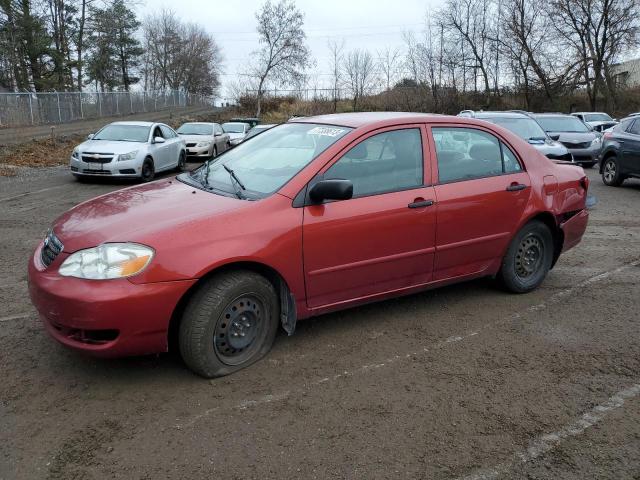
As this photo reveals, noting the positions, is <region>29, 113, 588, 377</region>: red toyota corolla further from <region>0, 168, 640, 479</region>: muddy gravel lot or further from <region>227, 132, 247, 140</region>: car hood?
<region>227, 132, 247, 140</region>: car hood

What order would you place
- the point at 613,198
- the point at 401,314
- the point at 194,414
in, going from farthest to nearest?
the point at 613,198
the point at 401,314
the point at 194,414

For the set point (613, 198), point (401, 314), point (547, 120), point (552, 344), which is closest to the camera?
point (552, 344)

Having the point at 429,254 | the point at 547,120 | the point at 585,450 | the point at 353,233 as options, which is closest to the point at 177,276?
the point at 353,233

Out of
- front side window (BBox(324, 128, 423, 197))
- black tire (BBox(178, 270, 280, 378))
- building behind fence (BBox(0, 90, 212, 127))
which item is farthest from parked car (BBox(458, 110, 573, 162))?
building behind fence (BBox(0, 90, 212, 127))

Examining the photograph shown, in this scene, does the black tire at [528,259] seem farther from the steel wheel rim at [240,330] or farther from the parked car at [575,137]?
the parked car at [575,137]

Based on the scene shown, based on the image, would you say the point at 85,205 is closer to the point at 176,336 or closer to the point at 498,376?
the point at 176,336

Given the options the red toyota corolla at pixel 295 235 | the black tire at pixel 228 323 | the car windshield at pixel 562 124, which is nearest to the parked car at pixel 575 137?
the car windshield at pixel 562 124

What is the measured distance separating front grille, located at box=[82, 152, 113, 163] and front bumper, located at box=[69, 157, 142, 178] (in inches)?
2.7

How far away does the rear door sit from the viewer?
14.3 feet

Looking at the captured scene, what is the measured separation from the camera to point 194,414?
3080mm

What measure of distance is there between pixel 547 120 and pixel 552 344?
14787mm

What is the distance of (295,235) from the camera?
11.8 ft

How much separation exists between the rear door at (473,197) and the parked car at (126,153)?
989 cm

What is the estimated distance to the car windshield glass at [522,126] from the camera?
1302 centimetres
